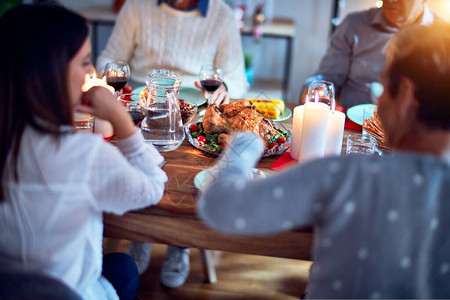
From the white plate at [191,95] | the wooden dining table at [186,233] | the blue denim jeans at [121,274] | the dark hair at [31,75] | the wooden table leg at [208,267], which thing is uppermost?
the dark hair at [31,75]

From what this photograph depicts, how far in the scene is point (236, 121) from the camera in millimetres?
1515

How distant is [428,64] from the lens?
80 cm

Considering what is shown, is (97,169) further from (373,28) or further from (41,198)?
(373,28)

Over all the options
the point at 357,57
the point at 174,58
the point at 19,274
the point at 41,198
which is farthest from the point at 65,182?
the point at 357,57

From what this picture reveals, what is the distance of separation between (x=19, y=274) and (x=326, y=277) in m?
0.50

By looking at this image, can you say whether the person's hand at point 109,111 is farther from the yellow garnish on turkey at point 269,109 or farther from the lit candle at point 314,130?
the yellow garnish on turkey at point 269,109

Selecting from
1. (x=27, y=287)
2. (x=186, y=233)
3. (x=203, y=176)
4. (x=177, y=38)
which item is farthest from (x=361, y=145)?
(x=177, y=38)

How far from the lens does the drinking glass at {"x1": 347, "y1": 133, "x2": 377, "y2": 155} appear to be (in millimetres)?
1511

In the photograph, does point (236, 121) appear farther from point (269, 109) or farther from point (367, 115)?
point (367, 115)

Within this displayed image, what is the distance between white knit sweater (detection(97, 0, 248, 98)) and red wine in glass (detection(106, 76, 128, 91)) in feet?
2.76

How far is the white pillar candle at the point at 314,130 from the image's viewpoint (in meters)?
1.34

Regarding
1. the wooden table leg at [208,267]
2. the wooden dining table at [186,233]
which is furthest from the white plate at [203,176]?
the wooden table leg at [208,267]

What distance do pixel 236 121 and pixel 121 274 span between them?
1.91 feet

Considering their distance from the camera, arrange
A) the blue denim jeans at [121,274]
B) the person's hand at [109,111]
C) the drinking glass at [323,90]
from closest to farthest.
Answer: the person's hand at [109,111] → the blue denim jeans at [121,274] → the drinking glass at [323,90]
